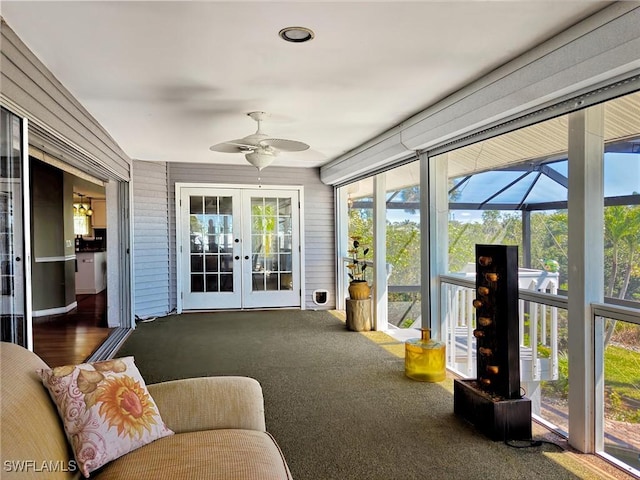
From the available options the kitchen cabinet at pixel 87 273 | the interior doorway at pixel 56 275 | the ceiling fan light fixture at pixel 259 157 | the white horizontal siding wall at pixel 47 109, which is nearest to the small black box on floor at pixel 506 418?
the ceiling fan light fixture at pixel 259 157

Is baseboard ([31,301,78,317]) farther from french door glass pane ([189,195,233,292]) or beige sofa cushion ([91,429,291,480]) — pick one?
beige sofa cushion ([91,429,291,480])

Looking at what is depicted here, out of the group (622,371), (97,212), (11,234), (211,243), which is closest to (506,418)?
(622,371)

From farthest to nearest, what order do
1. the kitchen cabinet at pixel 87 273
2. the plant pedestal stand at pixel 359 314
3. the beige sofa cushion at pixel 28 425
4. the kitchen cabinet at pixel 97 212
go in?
the kitchen cabinet at pixel 97 212 → the kitchen cabinet at pixel 87 273 → the plant pedestal stand at pixel 359 314 → the beige sofa cushion at pixel 28 425

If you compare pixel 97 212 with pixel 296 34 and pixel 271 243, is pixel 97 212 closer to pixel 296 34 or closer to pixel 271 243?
pixel 271 243

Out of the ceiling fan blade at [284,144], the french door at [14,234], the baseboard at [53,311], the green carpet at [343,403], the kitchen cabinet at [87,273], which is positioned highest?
the ceiling fan blade at [284,144]

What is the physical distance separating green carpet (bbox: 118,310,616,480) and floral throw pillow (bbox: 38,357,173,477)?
103cm

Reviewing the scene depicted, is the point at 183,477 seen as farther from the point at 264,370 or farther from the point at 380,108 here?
the point at 380,108

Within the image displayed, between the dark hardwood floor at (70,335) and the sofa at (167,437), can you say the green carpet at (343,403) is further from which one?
the sofa at (167,437)

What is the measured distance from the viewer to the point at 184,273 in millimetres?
7105

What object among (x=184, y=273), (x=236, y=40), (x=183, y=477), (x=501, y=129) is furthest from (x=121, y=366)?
(x=184, y=273)

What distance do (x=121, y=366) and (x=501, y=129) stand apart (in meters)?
Result: 2.93

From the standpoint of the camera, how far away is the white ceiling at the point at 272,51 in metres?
2.16

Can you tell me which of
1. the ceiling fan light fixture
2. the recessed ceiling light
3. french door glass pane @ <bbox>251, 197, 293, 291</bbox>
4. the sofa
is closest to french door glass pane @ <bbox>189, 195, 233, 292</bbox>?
french door glass pane @ <bbox>251, 197, 293, 291</bbox>

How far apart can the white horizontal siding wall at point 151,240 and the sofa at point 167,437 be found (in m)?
4.89
